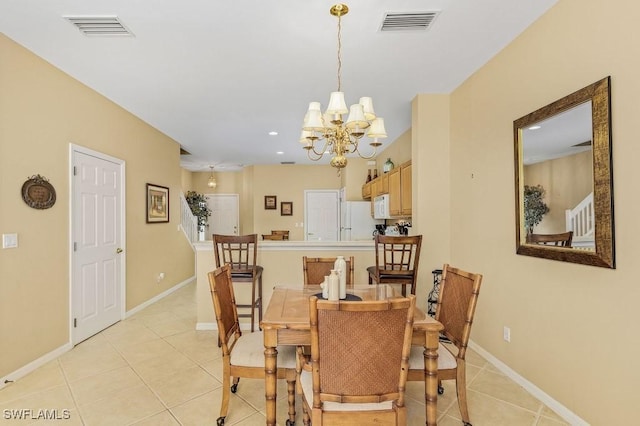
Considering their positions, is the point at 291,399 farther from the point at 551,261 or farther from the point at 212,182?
the point at 212,182

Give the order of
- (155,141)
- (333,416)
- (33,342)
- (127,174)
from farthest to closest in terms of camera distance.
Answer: (155,141) < (127,174) < (33,342) < (333,416)

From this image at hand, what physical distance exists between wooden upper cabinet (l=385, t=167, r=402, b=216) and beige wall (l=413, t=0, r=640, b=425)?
3.74 ft

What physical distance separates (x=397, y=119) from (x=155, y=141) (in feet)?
12.0

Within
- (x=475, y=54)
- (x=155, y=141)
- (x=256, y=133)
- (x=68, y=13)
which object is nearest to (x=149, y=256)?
(x=155, y=141)

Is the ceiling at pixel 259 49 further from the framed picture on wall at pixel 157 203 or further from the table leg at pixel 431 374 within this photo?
the table leg at pixel 431 374

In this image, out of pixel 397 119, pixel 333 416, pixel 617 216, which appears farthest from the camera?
pixel 397 119

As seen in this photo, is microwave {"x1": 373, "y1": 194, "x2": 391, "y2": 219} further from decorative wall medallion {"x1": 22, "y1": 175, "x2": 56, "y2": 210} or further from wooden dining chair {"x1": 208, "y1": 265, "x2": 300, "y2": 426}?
decorative wall medallion {"x1": 22, "y1": 175, "x2": 56, "y2": 210}

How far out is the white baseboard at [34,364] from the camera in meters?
2.60

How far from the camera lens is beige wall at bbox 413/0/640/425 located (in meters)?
1.78

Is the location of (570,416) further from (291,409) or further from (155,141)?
(155,141)

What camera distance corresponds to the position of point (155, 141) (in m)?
5.13

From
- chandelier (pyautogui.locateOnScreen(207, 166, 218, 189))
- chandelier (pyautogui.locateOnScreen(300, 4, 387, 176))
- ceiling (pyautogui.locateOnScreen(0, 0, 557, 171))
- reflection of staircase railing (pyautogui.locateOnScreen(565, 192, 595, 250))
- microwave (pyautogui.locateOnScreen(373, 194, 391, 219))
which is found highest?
ceiling (pyautogui.locateOnScreen(0, 0, 557, 171))

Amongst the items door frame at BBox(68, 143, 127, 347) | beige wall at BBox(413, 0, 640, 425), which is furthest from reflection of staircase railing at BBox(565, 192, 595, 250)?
door frame at BBox(68, 143, 127, 347)

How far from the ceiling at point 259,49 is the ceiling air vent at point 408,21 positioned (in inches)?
1.5
